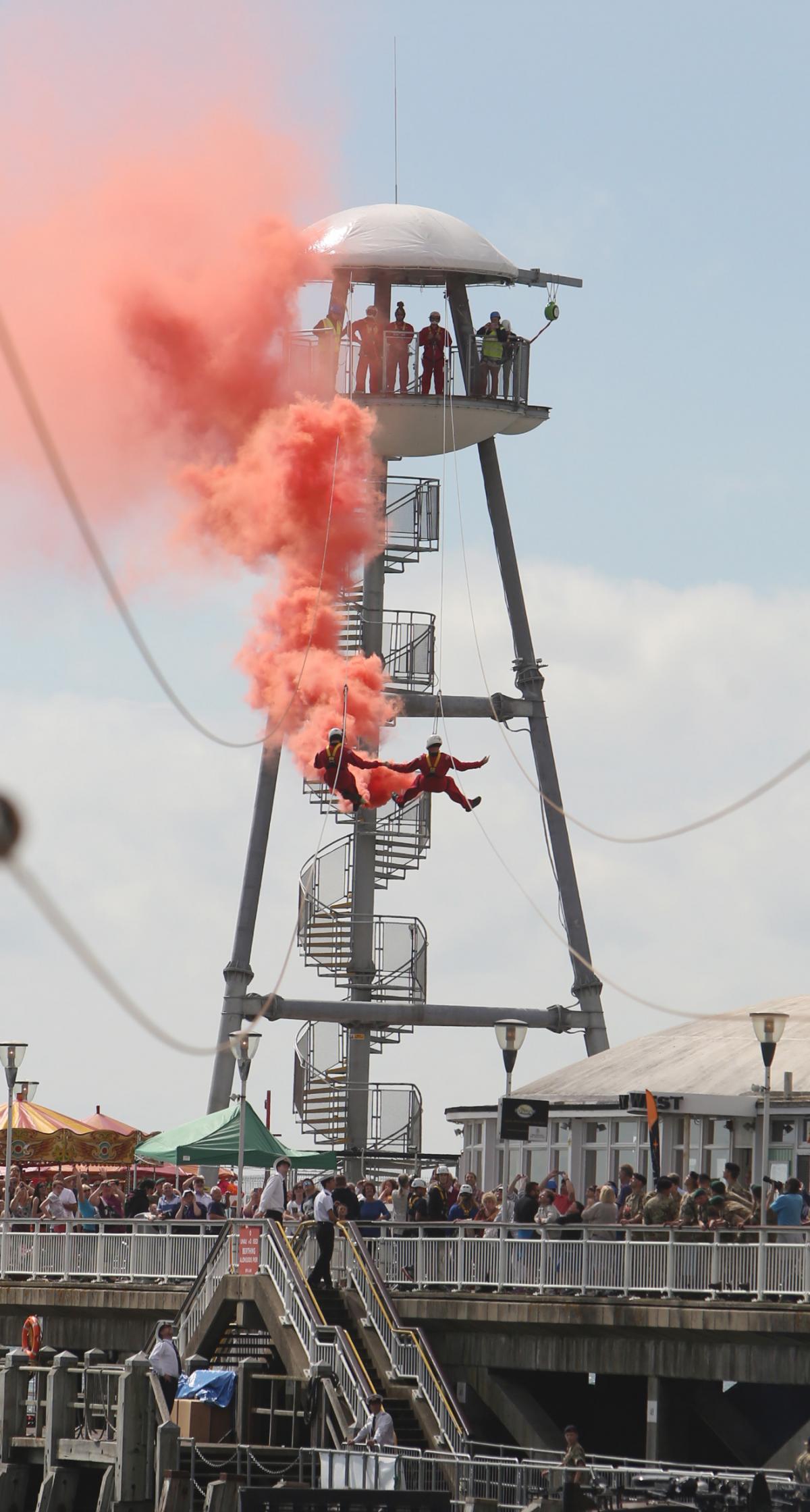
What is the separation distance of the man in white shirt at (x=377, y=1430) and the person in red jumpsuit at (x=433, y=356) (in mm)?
25386

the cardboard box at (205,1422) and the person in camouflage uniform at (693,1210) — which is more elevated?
the person in camouflage uniform at (693,1210)

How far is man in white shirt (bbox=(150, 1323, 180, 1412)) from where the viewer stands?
34062mm

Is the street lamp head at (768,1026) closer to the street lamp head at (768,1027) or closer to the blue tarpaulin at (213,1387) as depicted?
the street lamp head at (768,1027)

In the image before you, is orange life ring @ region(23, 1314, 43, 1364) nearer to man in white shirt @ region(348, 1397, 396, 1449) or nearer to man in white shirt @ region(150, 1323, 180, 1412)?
man in white shirt @ region(150, 1323, 180, 1412)

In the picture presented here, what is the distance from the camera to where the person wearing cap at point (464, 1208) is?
36812 millimetres

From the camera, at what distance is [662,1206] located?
3284 centimetres

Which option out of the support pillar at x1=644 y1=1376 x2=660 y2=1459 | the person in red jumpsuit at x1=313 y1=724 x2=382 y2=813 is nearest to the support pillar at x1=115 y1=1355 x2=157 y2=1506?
the support pillar at x1=644 y1=1376 x2=660 y2=1459

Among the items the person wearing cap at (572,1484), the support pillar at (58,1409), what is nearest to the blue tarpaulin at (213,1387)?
the support pillar at (58,1409)

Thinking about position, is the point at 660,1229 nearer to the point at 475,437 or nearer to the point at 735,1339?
the point at 735,1339

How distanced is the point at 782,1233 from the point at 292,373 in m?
24.5

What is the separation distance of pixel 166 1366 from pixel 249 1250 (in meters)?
2.00

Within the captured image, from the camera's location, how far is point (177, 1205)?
1590 inches

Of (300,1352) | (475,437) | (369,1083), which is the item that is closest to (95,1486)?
(300,1352)

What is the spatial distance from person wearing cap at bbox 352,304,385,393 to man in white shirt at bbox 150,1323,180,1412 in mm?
22351
